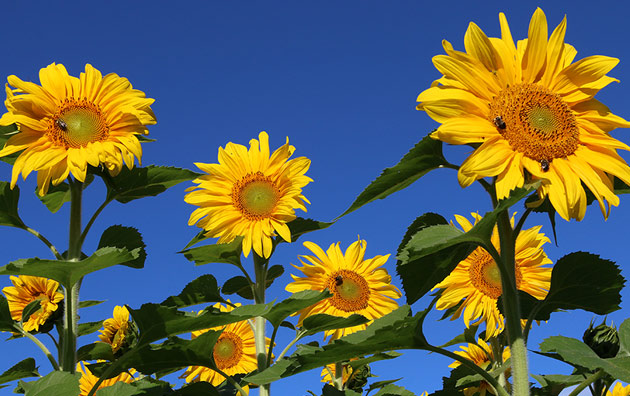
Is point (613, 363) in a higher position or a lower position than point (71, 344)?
lower

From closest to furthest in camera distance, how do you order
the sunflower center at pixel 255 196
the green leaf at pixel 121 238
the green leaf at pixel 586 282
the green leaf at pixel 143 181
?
the green leaf at pixel 586 282 < the green leaf at pixel 143 181 < the green leaf at pixel 121 238 < the sunflower center at pixel 255 196

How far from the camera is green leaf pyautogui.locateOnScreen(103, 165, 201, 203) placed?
375cm

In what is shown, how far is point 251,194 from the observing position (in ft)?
14.5

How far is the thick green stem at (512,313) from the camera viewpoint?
8.29 ft

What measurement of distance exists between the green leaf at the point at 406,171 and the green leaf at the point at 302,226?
5.09 feet

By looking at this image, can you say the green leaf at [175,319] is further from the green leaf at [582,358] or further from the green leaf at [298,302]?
the green leaf at [582,358]

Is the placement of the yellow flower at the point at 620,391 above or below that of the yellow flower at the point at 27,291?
below

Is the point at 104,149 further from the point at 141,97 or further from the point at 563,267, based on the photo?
the point at 563,267

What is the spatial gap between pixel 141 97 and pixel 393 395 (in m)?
2.14

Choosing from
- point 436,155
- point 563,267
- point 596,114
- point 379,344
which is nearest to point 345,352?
point 379,344

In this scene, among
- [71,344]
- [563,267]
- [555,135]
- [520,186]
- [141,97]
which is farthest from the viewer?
[141,97]

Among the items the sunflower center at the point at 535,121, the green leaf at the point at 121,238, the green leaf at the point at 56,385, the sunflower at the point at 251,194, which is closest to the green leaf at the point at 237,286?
the sunflower at the point at 251,194

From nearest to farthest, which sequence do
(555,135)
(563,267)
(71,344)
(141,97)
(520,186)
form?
(520,186) → (555,135) → (563,267) → (71,344) → (141,97)

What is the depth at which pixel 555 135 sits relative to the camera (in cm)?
253
